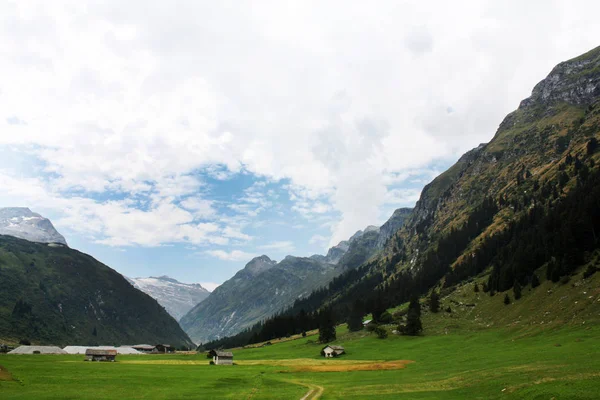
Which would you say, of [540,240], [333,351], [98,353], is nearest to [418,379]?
[333,351]

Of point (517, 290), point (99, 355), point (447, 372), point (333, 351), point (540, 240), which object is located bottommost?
point (333, 351)

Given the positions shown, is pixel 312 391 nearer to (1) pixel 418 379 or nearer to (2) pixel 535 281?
(1) pixel 418 379

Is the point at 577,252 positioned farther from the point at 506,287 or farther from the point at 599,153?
the point at 599,153

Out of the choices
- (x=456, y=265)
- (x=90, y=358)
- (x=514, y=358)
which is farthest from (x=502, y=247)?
(x=90, y=358)

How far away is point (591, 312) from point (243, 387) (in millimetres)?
65253

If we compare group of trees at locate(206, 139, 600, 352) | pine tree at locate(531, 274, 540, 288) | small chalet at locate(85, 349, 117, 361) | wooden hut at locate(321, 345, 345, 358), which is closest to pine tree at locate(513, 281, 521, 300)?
group of trees at locate(206, 139, 600, 352)

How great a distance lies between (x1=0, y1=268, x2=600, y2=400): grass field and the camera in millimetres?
42594

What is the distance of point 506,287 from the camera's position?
118 m

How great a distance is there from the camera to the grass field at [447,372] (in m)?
42.6

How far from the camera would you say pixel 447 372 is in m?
59.3

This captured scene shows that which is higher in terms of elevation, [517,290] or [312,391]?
[517,290]

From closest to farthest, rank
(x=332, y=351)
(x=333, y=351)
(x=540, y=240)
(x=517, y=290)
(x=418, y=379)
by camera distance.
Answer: (x=418, y=379), (x=517, y=290), (x=333, y=351), (x=332, y=351), (x=540, y=240)

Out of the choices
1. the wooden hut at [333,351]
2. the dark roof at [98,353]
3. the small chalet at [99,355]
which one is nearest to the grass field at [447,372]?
the wooden hut at [333,351]

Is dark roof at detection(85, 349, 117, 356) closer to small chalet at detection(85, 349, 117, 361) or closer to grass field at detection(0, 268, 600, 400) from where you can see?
small chalet at detection(85, 349, 117, 361)
